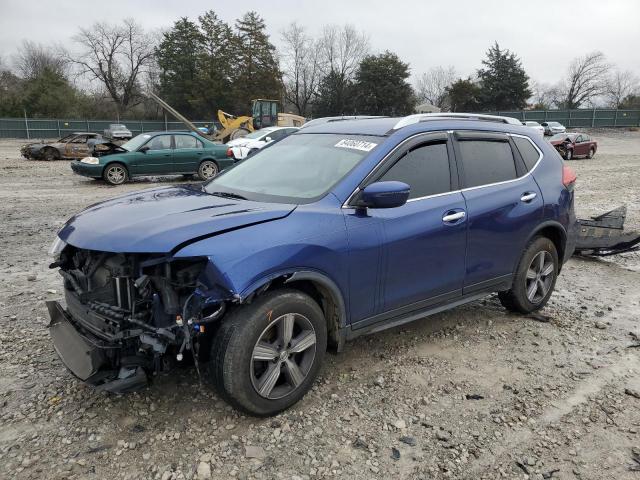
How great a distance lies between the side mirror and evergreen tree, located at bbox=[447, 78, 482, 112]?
61327 mm

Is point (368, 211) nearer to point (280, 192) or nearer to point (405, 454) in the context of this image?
point (280, 192)

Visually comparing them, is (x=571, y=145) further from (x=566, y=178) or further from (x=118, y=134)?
(x=566, y=178)

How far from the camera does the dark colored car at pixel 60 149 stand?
22.5 metres

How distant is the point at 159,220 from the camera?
300 cm

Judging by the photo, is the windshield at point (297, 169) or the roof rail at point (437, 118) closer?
the windshield at point (297, 169)

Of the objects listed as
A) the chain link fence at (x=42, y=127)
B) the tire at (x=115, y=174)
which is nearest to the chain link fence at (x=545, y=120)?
the chain link fence at (x=42, y=127)

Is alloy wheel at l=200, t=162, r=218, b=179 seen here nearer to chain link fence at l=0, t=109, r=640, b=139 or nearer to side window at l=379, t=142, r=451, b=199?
side window at l=379, t=142, r=451, b=199

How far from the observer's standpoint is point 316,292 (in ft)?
11.0

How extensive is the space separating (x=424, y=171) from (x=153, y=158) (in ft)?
40.9

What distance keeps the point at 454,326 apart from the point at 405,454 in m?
1.98

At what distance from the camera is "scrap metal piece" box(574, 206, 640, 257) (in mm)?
6594

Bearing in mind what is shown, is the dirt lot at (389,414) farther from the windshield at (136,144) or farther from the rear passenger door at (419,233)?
the windshield at (136,144)

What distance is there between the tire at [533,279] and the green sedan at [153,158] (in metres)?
12.3

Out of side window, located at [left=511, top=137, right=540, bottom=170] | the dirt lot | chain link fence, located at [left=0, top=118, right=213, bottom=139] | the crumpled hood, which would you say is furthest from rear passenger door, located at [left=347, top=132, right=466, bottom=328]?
chain link fence, located at [left=0, top=118, right=213, bottom=139]
